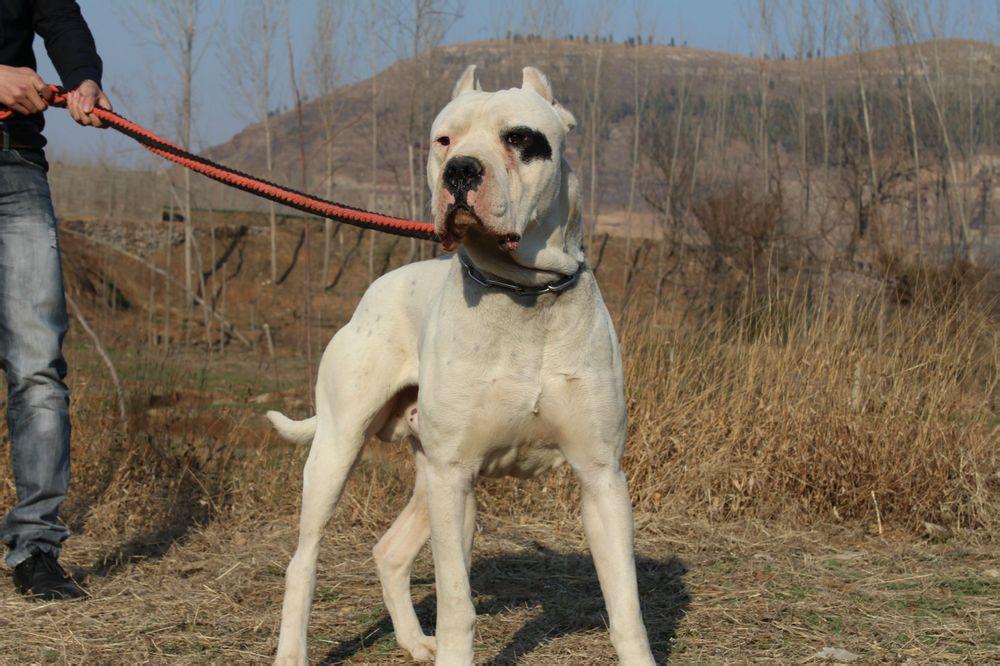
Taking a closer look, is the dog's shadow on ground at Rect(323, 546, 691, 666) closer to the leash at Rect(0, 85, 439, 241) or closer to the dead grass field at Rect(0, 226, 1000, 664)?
the dead grass field at Rect(0, 226, 1000, 664)

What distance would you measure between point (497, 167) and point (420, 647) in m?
1.90

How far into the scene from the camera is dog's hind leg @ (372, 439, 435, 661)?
150 inches

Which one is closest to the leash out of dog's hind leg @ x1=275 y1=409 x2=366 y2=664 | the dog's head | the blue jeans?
the blue jeans

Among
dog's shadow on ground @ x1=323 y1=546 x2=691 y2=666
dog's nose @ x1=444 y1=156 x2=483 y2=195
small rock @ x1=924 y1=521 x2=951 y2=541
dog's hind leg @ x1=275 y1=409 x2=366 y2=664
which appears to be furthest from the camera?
small rock @ x1=924 y1=521 x2=951 y2=541

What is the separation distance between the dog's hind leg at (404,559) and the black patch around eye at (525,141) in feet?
4.74

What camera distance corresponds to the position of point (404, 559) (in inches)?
152

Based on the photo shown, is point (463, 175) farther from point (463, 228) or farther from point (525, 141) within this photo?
point (525, 141)

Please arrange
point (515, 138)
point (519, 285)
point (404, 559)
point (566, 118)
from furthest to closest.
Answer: point (404, 559), point (566, 118), point (519, 285), point (515, 138)

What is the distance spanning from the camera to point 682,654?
366cm

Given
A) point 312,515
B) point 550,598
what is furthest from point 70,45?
point 550,598

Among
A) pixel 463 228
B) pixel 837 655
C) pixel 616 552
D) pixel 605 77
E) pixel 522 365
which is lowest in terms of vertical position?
pixel 837 655

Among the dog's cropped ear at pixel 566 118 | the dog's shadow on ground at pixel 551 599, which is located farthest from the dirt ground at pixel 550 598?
the dog's cropped ear at pixel 566 118

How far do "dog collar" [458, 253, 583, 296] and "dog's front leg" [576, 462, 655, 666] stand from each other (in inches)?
19.4

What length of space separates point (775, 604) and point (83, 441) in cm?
381
